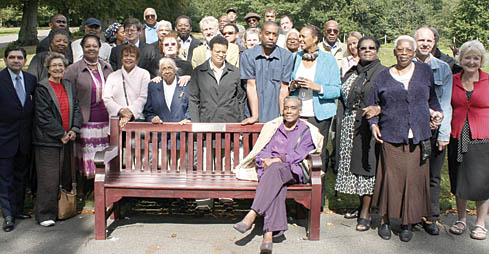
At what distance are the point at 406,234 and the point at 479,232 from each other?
2.78 ft

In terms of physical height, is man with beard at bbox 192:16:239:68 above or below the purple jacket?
above

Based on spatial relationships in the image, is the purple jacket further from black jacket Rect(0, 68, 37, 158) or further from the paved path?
black jacket Rect(0, 68, 37, 158)

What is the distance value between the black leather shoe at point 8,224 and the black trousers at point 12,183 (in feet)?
0.19

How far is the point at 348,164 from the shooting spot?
6.11 m

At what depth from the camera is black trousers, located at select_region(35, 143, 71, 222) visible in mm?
5910

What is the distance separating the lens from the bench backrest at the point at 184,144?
6.24 metres

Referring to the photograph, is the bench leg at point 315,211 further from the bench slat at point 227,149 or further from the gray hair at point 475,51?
the gray hair at point 475,51

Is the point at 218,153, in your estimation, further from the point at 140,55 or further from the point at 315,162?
the point at 140,55

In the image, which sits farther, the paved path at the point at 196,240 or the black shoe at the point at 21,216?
the black shoe at the point at 21,216

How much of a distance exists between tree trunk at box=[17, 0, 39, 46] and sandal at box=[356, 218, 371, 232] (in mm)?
28291

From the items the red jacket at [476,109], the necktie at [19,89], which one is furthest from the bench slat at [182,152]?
the red jacket at [476,109]

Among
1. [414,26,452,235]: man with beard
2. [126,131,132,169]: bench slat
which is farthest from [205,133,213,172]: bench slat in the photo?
[414,26,452,235]: man with beard

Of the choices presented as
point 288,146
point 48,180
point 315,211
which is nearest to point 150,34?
point 48,180

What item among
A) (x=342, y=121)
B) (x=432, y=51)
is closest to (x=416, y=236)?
(x=342, y=121)
